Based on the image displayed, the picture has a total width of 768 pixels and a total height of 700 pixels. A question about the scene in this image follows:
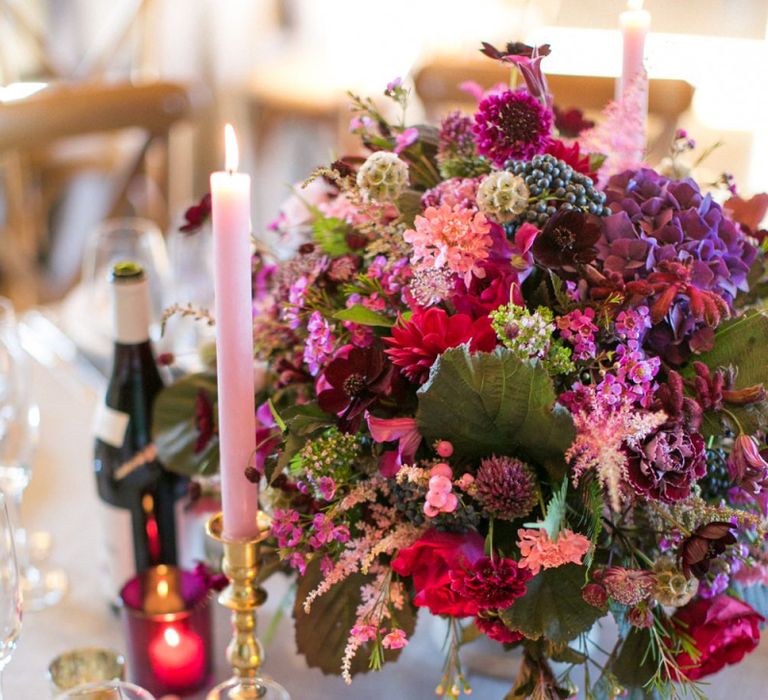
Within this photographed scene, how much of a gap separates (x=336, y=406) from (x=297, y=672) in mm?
324

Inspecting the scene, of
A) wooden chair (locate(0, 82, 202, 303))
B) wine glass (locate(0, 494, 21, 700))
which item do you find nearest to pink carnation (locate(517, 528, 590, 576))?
wine glass (locate(0, 494, 21, 700))

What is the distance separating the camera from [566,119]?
84 cm

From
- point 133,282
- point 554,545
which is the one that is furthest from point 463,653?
point 133,282

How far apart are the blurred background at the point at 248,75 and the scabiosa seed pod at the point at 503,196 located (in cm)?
195

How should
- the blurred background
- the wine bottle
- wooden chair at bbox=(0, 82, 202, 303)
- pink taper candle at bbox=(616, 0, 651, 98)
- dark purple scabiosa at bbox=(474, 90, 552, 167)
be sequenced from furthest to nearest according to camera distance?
the blurred background < wooden chair at bbox=(0, 82, 202, 303) < the wine bottle < pink taper candle at bbox=(616, 0, 651, 98) < dark purple scabiosa at bbox=(474, 90, 552, 167)

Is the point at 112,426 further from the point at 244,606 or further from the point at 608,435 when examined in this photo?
the point at 608,435

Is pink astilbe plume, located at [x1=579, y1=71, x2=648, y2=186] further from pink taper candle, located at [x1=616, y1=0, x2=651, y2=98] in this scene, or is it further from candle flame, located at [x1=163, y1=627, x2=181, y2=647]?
candle flame, located at [x1=163, y1=627, x2=181, y2=647]

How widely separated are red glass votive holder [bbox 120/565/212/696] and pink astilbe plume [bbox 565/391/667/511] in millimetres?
374

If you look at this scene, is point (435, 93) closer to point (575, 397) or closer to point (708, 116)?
point (575, 397)

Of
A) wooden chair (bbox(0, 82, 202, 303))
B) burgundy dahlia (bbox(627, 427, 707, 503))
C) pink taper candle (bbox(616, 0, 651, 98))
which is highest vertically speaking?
pink taper candle (bbox(616, 0, 651, 98))

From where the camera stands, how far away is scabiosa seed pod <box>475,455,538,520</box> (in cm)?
56

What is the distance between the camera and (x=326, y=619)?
2.26ft

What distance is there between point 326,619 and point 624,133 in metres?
0.40

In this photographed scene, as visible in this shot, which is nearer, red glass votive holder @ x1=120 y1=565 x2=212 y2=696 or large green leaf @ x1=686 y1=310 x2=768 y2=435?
large green leaf @ x1=686 y1=310 x2=768 y2=435
